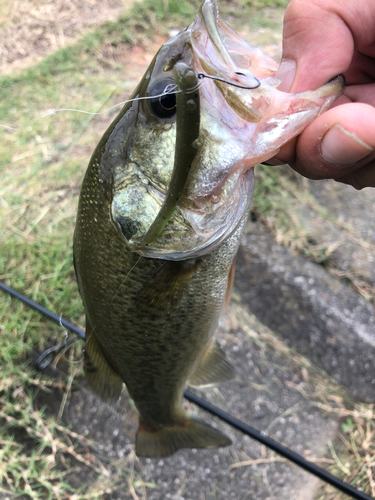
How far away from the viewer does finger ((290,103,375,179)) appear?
0.83 m

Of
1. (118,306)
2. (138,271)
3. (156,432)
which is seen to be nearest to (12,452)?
(156,432)

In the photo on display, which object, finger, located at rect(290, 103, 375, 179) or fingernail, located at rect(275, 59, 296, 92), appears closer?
finger, located at rect(290, 103, 375, 179)

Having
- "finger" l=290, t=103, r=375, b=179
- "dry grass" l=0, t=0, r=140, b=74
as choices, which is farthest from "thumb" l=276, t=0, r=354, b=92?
"dry grass" l=0, t=0, r=140, b=74

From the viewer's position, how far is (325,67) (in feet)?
3.08

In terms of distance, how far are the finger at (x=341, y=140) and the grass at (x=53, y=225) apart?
1474mm

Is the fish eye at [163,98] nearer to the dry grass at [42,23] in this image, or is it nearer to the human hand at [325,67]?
the human hand at [325,67]

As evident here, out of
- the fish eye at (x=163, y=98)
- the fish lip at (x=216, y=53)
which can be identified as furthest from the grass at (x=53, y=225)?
the fish lip at (x=216, y=53)

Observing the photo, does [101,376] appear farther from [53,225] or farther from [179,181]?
[53,225]

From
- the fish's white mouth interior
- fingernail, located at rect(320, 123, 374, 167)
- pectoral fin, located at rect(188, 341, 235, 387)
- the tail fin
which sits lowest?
the tail fin

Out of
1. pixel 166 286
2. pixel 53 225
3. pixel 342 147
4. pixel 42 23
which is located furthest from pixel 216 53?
pixel 42 23

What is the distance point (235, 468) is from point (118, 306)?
1.27m

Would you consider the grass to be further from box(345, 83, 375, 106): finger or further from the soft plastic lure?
the soft plastic lure

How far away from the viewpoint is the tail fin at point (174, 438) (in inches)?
54.9

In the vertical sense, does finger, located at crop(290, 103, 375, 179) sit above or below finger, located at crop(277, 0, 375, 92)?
below
